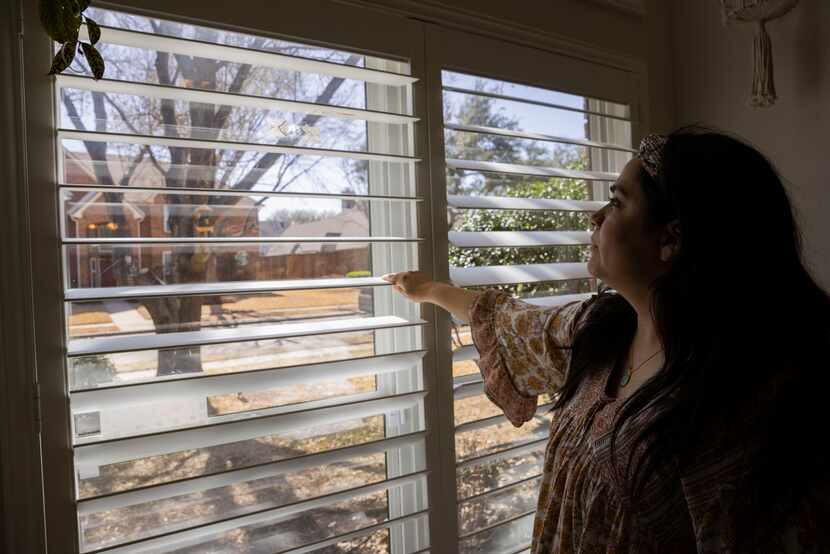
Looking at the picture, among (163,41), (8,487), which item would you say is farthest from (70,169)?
(8,487)

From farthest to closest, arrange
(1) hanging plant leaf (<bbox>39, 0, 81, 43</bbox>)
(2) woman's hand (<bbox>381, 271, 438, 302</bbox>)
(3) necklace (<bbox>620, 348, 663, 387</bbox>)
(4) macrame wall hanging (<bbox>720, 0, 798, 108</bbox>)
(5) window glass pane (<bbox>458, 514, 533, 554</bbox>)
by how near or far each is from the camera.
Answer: (4) macrame wall hanging (<bbox>720, 0, 798, 108</bbox>)
(5) window glass pane (<bbox>458, 514, 533, 554</bbox>)
(2) woman's hand (<bbox>381, 271, 438, 302</bbox>)
(3) necklace (<bbox>620, 348, 663, 387</bbox>)
(1) hanging plant leaf (<bbox>39, 0, 81, 43</bbox>)

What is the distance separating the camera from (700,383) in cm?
100

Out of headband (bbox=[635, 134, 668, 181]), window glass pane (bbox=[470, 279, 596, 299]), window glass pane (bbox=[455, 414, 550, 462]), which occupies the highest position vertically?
headband (bbox=[635, 134, 668, 181])

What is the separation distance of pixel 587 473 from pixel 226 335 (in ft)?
2.25

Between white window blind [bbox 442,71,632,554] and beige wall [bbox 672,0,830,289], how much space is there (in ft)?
1.51

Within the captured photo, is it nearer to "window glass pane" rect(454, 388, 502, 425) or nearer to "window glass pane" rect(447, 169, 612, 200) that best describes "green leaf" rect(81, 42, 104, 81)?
"window glass pane" rect(447, 169, 612, 200)

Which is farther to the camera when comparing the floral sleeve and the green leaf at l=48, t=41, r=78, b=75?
the floral sleeve

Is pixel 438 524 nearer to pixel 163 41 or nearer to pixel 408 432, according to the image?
pixel 408 432

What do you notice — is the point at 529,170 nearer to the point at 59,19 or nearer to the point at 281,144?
the point at 281,144

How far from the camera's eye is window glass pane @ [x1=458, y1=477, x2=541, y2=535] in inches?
59.8

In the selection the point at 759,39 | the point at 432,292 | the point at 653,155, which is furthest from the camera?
the point at 759,39

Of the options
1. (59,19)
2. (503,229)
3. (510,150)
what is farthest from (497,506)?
(59,19)

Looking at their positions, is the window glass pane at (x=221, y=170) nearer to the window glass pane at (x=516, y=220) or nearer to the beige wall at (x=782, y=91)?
the window glass pane at (x=516, y=220)

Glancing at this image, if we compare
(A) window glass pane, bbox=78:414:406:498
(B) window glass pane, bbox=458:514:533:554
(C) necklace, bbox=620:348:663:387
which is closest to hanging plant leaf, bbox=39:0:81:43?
(A) window glass pane, bbox=78:414:406:498
